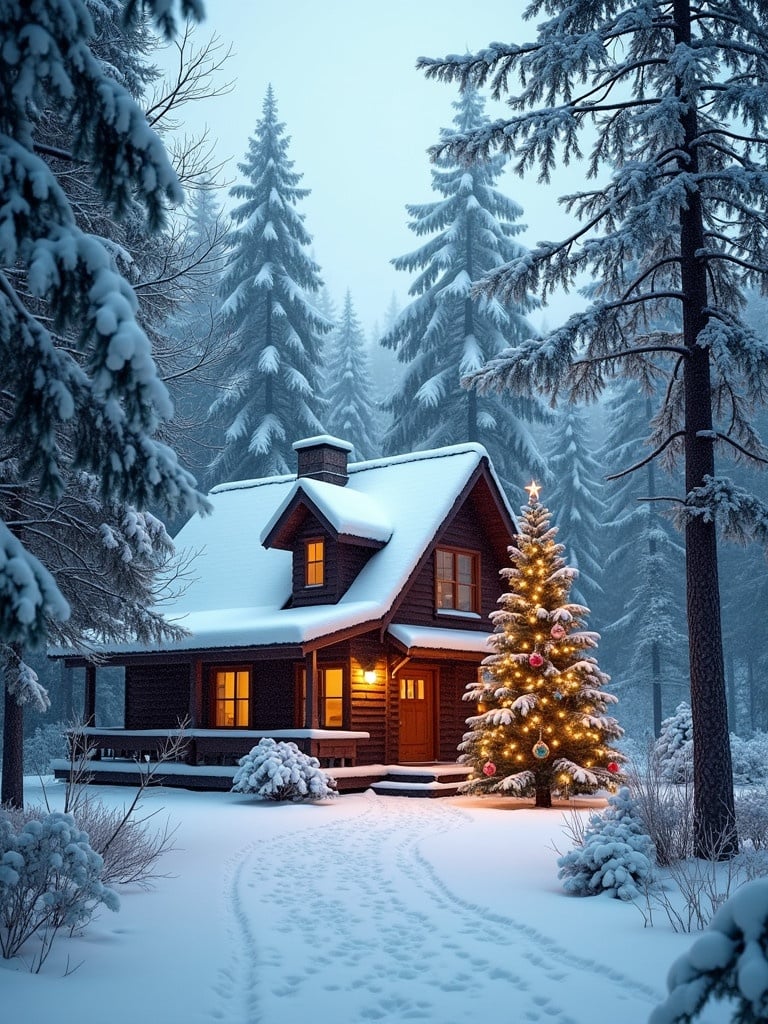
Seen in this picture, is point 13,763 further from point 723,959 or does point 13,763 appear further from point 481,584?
point 481,584

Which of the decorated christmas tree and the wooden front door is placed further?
the wooden front door

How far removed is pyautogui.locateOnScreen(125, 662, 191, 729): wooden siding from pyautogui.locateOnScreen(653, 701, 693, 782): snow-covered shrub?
11054 millimetres

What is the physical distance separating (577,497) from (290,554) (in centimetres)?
2255

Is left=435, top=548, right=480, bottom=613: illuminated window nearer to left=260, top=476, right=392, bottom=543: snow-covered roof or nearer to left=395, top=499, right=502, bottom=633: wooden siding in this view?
left=395, top=499, right=502, bottom=633: wooden siding

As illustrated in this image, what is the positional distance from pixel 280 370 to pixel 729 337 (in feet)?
91.4

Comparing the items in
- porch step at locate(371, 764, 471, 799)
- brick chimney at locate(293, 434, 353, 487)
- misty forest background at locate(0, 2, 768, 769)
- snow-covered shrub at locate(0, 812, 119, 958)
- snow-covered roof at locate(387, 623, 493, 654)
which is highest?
misty forest background at locate(0, 2, 768, 769)

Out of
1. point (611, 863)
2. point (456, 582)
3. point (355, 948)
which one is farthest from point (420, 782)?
point (355, 948)

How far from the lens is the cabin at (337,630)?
20672mm

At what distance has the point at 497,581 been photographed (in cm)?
2647

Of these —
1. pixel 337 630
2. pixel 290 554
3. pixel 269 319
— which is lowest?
pixel 337 630

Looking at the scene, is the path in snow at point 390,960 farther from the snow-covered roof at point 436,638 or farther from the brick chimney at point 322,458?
the brick chimney at point 322,458

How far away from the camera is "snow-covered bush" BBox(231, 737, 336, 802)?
57.7 feet

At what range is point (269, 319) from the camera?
126 ft

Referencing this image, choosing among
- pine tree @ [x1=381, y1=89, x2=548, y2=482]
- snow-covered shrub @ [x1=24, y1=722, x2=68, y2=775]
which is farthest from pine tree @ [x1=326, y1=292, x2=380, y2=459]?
snow-covered shrub @ [x1=24, y1=722, x2=68, y2=775]
